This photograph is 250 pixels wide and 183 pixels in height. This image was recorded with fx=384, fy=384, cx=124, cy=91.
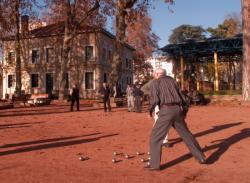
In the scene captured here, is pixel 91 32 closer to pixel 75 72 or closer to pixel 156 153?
pixel 75 72

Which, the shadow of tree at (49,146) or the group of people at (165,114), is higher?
the group of people at (165,114)

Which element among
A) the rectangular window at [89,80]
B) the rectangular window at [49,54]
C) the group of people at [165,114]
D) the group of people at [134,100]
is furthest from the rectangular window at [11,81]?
the group of people at [165,114]

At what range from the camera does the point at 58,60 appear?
158ft

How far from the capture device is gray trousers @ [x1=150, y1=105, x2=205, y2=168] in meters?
6.67

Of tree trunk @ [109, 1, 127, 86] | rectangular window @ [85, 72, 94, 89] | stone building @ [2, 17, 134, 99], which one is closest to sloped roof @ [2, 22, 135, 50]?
stone building @ [2, 17, 134, 99]

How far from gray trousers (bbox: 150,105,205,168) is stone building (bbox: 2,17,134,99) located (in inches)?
1544

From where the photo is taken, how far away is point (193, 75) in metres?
40.7

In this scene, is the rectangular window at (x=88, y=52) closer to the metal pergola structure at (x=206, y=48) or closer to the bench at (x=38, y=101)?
the metal pergola structure at (x=206, y=48)

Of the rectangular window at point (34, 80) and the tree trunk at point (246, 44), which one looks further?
the rectangular window at point (34, 80)

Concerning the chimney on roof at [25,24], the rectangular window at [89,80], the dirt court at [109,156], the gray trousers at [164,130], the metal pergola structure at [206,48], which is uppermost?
the chimney on roof at [25,24]

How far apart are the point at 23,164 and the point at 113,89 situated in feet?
59.2

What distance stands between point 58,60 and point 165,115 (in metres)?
42.5

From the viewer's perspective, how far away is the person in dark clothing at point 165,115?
6699 millimetres

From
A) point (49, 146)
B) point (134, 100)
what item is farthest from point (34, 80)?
point (49, 146)
